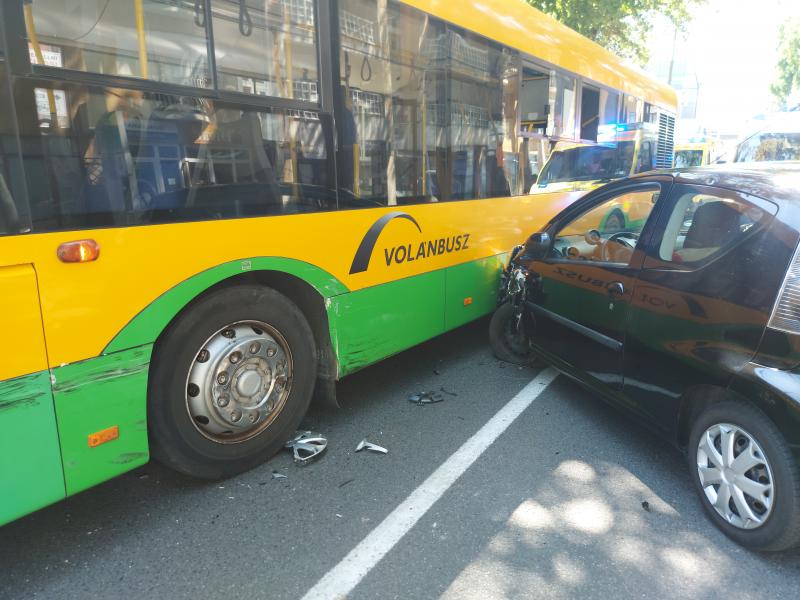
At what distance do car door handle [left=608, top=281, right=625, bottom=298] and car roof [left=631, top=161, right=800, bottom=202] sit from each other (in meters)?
0.71

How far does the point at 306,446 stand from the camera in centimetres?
361

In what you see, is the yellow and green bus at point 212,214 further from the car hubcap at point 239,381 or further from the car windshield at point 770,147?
the car windshield at point 770,147

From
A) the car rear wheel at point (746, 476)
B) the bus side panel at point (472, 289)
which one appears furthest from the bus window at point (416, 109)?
the car rear wheel at point (746, 476)

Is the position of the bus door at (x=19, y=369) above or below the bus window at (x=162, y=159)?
below

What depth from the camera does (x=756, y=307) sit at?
2627 millimetres

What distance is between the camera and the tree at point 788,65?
A: 38594 mm

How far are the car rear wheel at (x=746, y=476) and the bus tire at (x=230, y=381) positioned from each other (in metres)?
→ 2.29

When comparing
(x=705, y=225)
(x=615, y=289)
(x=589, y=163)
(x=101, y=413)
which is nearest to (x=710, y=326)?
(x=705, y=225)

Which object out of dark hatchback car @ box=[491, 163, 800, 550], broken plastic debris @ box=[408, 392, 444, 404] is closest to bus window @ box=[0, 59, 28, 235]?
broken plastic debris @ box=[408, 392, 444, 404]

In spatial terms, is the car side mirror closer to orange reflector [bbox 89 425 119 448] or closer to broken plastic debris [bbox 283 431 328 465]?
broken plastic debris [bbox 283 431 328 465]

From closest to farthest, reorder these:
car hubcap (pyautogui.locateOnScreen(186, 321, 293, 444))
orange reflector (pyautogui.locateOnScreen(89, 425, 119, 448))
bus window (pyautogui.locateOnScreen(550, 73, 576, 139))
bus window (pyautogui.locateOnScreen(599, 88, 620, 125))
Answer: orange reflector (pyautogui.locateOnScreen(89, 425, 119, 448)) < car hubcap (pyautogui.locateOnScreen(186, 321, 293, 444)) < bus window (pyautogui.locateOnScreen(550, 73, 576, 139)) < bus window (pyautogui.locateOnScreen(599, 88, 620, 125))

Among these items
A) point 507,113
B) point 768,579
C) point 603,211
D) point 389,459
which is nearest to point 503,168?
point 507,113

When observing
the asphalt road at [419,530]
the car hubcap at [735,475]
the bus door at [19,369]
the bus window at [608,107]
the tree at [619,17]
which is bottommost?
the asphalt road at [419,530]

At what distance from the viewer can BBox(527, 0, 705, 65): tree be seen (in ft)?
54.0
